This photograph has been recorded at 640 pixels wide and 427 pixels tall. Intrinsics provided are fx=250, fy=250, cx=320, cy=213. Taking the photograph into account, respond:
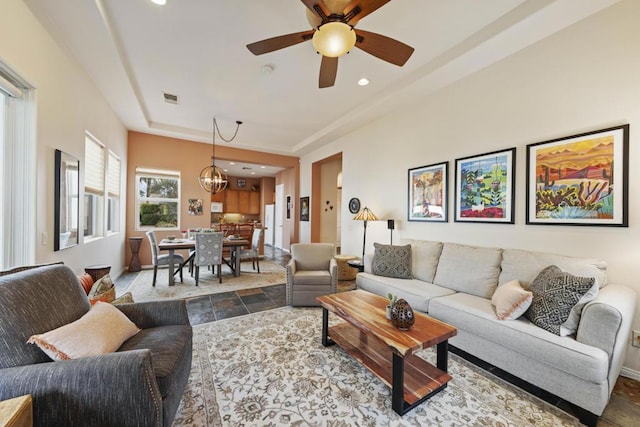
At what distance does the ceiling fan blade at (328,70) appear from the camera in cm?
237

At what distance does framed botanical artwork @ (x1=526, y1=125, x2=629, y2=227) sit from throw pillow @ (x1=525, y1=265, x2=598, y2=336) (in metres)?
0.69

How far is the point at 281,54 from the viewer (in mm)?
2875

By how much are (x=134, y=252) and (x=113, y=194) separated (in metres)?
1.30

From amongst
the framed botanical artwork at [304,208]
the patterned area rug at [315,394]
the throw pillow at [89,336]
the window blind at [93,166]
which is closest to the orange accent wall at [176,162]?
the window blind at [93,166]

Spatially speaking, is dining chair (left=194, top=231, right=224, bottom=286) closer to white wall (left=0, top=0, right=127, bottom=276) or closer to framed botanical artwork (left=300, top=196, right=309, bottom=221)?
white wall (left=0, top=0, right=127, bottom=276)

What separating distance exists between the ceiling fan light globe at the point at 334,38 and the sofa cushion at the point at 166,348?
2313mm

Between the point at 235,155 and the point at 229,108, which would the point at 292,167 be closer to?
the point at 235,155

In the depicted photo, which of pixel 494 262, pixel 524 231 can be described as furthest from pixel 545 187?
pixel 494 262

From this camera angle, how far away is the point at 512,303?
78.0 inches

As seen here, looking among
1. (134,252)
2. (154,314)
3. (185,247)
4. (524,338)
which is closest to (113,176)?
(134,252)

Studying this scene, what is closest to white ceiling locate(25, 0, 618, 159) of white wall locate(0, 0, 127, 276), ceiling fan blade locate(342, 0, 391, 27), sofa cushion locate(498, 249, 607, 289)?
white wall locate(0, 0, 127, 276)

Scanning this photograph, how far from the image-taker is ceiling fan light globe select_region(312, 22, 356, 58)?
182 centimetres

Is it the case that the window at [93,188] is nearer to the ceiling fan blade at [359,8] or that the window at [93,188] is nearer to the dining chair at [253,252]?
the dining chair at [253,252]

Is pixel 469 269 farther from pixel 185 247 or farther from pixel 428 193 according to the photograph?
pixel 185 247
